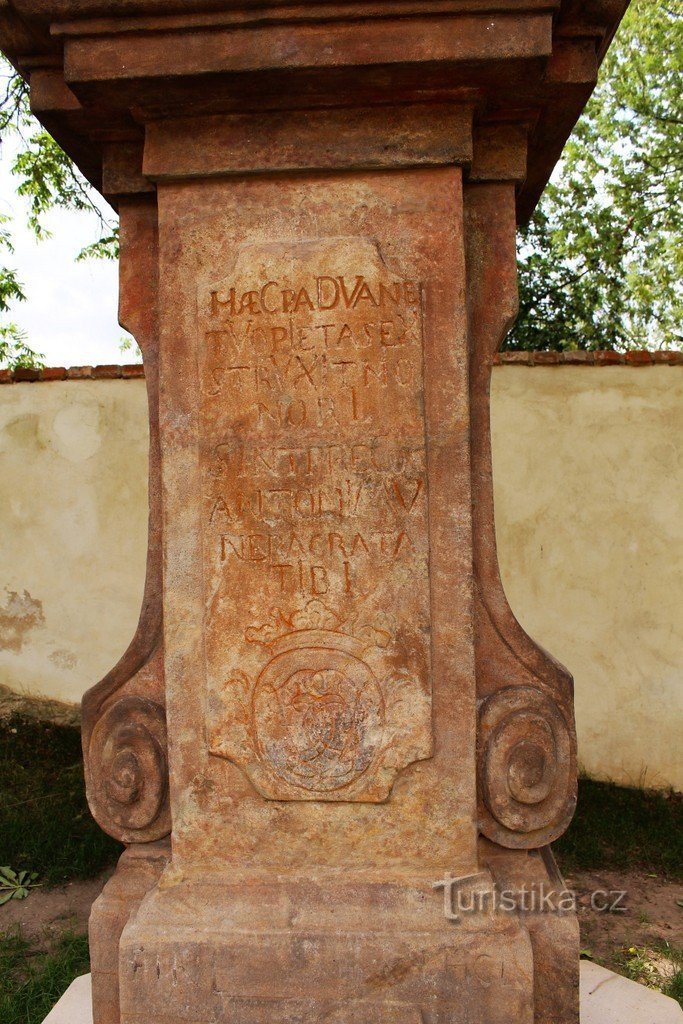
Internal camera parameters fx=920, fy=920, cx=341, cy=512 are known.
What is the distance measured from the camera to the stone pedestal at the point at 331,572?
2.11m

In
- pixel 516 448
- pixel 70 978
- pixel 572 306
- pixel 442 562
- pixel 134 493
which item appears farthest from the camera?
pixel 572 306

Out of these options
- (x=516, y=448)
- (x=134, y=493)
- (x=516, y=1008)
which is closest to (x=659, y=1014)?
(x=516, y=1008)

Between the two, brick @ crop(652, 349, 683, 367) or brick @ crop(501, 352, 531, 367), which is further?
brick @ crop(501, 352, 531, 367)

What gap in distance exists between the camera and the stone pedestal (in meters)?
2.11

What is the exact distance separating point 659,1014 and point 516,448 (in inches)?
144

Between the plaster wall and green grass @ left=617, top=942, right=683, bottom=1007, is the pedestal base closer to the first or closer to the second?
green grass @ left=617, top=942, right=683, bottom=1007

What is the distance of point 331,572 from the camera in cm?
221

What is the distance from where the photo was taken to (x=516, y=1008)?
6.81 feet

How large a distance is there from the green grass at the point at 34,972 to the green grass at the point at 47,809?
638mm

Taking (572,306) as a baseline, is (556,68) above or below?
below

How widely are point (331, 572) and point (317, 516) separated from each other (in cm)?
14

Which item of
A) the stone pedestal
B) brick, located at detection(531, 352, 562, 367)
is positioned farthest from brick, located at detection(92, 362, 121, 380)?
the stone pedestal

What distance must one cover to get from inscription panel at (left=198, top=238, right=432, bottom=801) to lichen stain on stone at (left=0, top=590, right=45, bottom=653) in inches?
169

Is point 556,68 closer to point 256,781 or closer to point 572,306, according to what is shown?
point 256,781
